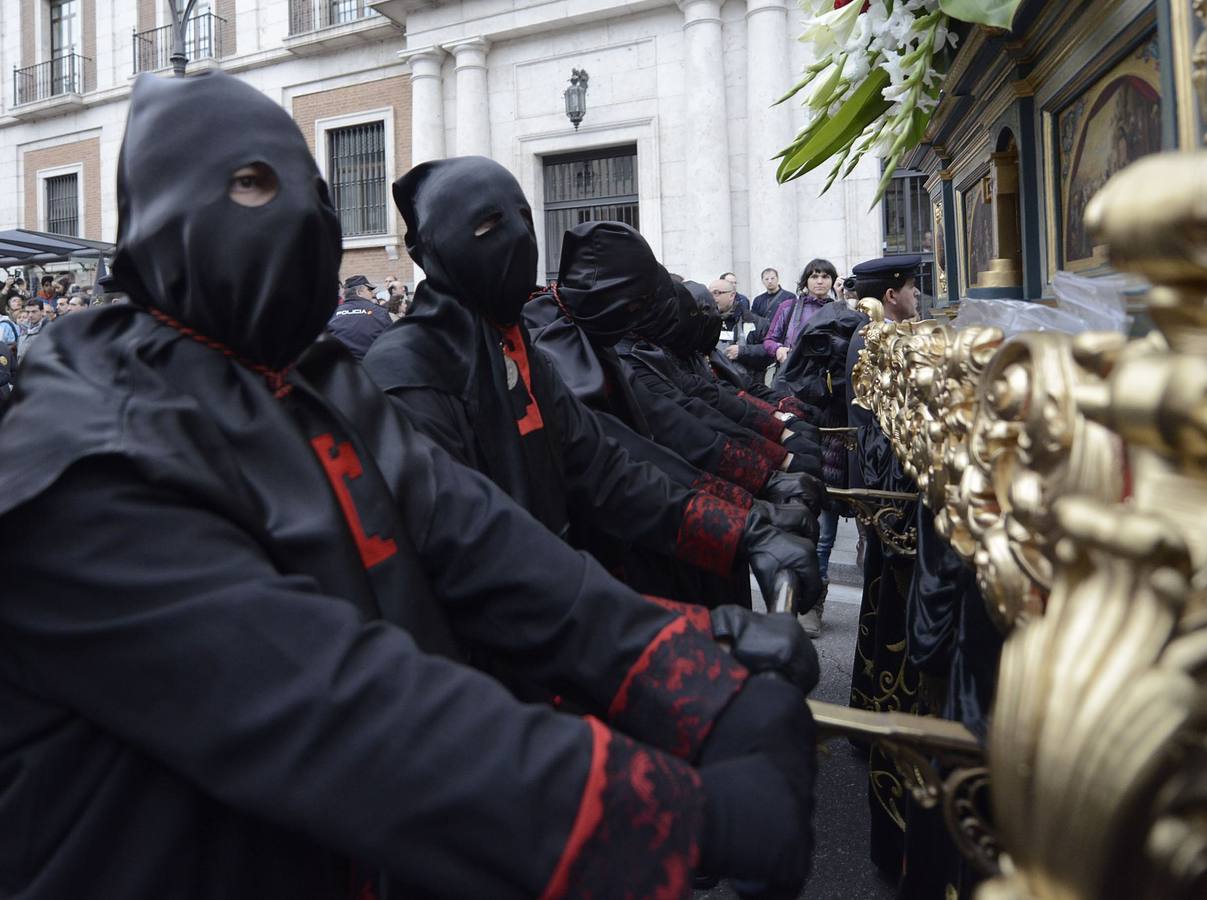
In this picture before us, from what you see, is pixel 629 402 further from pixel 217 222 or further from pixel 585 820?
pixel 585 820

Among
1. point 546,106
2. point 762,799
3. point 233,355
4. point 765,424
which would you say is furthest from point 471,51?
point 762,799

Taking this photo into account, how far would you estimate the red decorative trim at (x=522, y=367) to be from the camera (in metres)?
2.43

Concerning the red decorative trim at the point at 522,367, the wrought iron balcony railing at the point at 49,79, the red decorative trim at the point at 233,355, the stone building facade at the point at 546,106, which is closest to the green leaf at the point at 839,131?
the red decorative trim at the point at 522,367

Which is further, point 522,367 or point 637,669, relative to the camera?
point 522,367

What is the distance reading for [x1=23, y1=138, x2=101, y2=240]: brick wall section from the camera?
22219mm

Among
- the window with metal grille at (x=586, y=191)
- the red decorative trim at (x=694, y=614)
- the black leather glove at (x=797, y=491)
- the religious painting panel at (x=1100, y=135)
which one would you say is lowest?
the red decorative trim at (x=694, y=614)

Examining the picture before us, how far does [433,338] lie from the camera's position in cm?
239

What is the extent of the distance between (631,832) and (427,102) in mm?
16497

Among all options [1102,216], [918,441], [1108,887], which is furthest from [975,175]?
[1108,887]

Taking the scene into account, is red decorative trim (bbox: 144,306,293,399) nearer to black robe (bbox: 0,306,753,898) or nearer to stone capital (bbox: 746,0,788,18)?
black robe (bbox: 0,306,753,898)

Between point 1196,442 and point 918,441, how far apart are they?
103 cm

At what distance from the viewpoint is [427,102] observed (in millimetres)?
16016

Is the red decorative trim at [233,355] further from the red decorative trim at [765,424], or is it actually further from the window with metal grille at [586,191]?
the window with metal grille at [586,191]

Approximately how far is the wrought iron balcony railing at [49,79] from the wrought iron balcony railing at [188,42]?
203 cm
